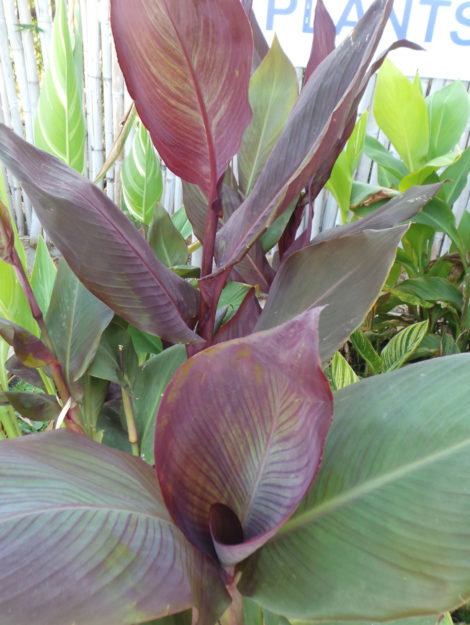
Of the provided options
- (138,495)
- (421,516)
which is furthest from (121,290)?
(421,516)

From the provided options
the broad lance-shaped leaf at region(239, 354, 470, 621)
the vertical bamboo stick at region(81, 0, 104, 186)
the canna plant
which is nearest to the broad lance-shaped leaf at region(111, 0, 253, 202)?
the canna plant

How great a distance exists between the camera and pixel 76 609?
0.25 m

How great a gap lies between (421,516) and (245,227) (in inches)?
8.9

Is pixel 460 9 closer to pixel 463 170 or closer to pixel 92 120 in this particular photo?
pixel 463 170

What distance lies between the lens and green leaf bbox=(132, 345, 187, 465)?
1.81 feet

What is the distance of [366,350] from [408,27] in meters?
1.37

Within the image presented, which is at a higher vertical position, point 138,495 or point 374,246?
point 374,246

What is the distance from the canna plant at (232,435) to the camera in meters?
0.26

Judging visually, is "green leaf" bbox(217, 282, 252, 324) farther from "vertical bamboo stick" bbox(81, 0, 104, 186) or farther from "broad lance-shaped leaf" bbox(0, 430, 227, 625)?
"vertical bamboo stick" bbox(81, 0, 104, 186)

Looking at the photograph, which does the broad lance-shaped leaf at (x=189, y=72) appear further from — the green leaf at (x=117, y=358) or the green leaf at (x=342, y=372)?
the green leaf at (x=342, y=372)

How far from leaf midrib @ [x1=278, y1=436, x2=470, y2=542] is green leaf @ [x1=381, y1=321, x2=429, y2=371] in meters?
0.70

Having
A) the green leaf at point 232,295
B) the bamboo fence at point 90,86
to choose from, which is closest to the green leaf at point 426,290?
the green leaf at point 232,295

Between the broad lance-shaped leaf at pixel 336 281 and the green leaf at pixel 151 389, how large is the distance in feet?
0.52

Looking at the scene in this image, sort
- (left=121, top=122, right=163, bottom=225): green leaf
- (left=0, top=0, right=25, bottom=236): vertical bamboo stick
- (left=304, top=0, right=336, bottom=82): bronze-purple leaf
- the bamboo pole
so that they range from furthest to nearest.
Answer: (left=0, top=0, right=25, bottom=236): vertical bamboo stick < the bamboo pole < (left=121, top=122, right=163, bottom=225): green leaf < (left=304, top=0, right=336, bottom=82): bronze-purple leaf
